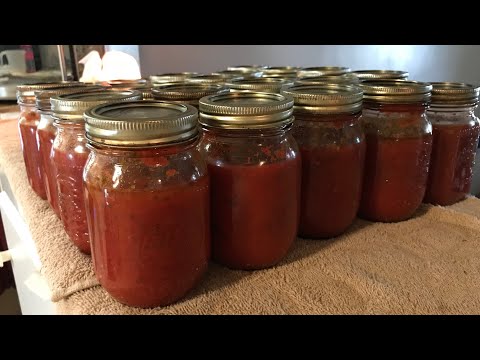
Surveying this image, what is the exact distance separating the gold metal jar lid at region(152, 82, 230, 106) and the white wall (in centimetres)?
133

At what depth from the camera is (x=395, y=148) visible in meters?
0.74

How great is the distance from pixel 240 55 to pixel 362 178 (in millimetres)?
1565

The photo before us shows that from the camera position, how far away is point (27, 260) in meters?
0.79

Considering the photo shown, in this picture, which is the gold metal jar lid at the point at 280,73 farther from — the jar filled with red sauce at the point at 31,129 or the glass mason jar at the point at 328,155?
the jar filled with red sauce at the point at 31,129

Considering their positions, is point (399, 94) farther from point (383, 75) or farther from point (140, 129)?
point (140, 129)

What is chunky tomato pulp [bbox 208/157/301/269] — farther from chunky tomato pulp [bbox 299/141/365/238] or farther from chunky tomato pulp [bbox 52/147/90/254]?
chunky tomato pulp [bbox 52/147/90/254]

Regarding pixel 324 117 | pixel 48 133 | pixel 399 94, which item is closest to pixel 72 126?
pixel 48 133

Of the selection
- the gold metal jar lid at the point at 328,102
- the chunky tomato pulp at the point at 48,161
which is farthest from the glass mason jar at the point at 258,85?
the chunky tomato pulp at the point at 48,161

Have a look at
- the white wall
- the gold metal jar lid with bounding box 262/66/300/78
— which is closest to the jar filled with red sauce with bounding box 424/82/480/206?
the gold metal jar lid with bounding box 262/66/300/78

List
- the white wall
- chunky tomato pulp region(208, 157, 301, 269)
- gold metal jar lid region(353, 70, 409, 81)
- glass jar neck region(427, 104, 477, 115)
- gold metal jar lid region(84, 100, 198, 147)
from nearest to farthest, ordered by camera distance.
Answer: gold metal jar lid region(84, 100, 198, 147)
chunky tomato pulp region(208, 157, 301, 269)
glass jar neck region(427, 104, 477, 115)
gold metal jar lid region(353, 70, 409, 81)
the white wall

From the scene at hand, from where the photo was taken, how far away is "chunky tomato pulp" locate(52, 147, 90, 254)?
0.63 meters

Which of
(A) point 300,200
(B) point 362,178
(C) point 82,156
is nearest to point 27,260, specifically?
(C) point 82,156

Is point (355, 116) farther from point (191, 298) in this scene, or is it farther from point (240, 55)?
point (240, 55)

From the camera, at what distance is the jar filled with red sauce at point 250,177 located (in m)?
0.56
